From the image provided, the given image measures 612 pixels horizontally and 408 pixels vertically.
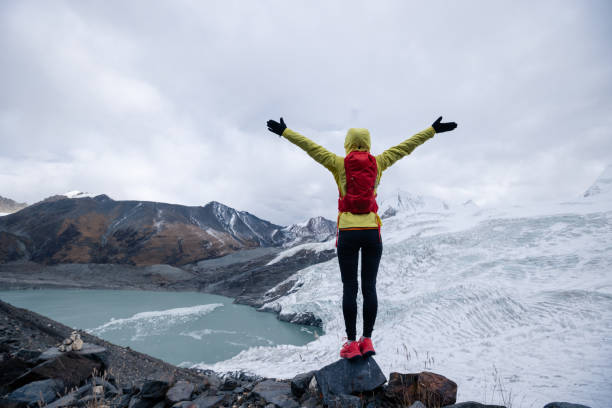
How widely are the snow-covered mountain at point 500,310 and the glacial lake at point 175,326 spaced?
4.12 meters

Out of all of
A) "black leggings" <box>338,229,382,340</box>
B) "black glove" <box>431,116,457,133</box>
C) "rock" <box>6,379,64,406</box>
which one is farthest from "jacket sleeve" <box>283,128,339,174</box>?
"rock" <box>6,379,64,406</box>

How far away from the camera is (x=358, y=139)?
2846 mm

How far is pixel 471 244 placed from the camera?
582 inches

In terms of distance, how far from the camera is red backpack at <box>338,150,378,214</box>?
2654mm

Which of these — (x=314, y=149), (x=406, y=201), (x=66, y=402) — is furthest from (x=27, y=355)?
(x=406, y=201)

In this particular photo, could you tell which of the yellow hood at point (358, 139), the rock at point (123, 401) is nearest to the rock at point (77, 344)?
the rock at point (123, 401)

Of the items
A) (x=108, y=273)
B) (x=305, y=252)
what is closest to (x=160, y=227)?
(x=108, y=273)

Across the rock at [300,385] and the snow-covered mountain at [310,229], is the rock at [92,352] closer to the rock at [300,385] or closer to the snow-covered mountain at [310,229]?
the rock at [300,385]

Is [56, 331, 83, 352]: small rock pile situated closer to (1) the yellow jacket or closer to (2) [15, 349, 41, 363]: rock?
(2) [15, 349, 41, 363]: rock

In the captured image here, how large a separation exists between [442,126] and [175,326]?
81.8 feet

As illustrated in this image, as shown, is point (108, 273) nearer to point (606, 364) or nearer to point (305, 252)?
point (305, 252)

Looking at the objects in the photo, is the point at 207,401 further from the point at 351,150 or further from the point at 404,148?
the point at 404,148

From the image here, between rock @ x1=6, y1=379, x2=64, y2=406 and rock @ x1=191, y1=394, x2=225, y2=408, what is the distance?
89.8 inches

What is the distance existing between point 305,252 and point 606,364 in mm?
39435
